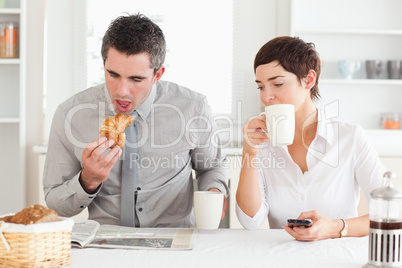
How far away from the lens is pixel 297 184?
1689mm

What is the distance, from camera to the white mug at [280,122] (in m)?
1.41

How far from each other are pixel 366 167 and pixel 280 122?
16.2 inches

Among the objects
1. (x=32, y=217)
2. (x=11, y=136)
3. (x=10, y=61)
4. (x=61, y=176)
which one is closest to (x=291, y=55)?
(x=61, y=176)

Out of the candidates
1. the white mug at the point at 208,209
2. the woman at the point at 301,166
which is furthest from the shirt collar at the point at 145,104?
the white mug at the point at 208,209

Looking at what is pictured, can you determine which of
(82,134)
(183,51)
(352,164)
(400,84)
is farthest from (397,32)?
(82,134)

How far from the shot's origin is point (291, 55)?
1708 millimetres

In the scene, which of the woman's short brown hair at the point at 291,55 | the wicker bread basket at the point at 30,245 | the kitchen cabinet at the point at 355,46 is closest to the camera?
the wicker bread basket at the point at 30,245

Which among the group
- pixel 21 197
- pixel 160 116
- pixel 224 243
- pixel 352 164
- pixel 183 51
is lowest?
pixel 21 197

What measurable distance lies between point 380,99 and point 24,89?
2548 millimetres

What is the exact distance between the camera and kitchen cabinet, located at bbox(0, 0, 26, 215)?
3545 mm

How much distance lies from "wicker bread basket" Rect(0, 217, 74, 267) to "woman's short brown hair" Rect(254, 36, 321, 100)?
3.09ft

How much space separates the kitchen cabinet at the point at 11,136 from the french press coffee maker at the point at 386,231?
9.39ft

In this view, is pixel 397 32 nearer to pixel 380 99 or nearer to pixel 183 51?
pixel 380 99

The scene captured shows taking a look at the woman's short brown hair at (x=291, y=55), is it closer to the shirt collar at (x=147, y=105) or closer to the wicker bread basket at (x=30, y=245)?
the shirt collar at (x=147, y=105)
